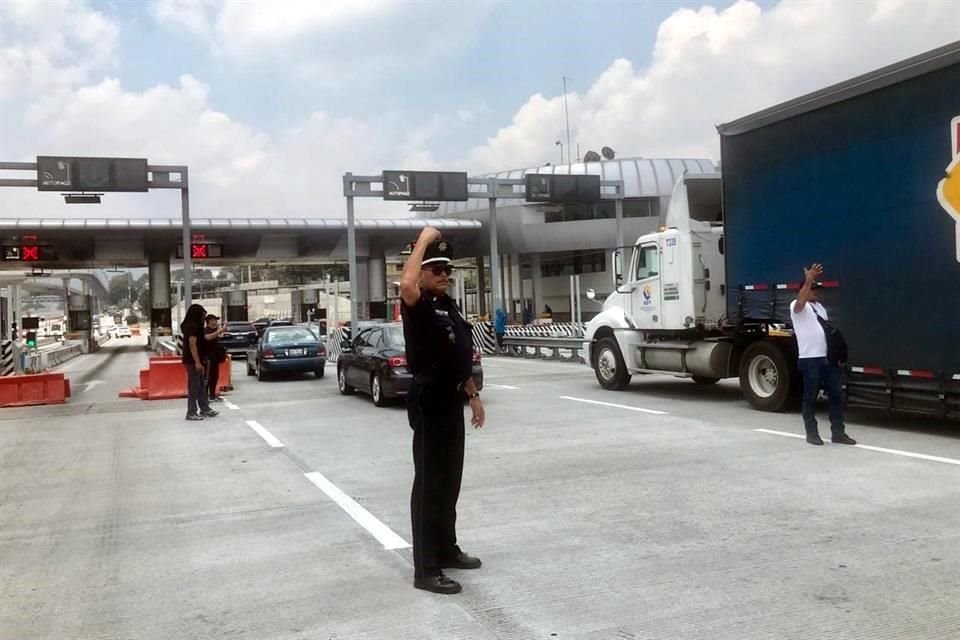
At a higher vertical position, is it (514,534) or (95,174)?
(95,174)

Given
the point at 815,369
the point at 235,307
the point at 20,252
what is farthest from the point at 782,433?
the point at 235,307

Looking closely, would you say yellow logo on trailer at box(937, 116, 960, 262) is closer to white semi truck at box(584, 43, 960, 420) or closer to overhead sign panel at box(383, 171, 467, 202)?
white semi truck at box(584, 43, 960, 420)

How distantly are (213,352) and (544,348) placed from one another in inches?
538

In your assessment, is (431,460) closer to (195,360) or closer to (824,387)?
(824,387)

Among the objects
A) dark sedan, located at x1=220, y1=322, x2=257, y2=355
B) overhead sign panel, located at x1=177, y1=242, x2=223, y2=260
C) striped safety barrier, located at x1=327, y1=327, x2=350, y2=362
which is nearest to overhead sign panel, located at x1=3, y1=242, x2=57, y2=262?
overhead sign panel, located at x1=177, y1=242, x2=223, y2=260

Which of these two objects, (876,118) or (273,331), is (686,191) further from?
(273,331)

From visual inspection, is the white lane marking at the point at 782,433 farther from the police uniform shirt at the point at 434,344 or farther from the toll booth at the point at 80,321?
the toll booth at the point at 80,321

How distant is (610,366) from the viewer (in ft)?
50.3

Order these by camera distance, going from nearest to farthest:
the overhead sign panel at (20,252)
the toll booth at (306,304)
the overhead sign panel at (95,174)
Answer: the overhead sign panel at (95,174)
the overhead sign panel at (20,252)
the toll booth at (306,304)

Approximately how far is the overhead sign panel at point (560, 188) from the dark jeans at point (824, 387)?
2148 cm

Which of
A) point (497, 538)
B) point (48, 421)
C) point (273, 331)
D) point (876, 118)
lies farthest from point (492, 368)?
point (497, 538)

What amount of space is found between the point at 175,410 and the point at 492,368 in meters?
9.98

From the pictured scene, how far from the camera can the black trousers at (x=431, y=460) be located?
4648 mm

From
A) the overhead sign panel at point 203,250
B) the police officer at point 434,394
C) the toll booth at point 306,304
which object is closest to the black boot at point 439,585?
the police officer at point 434,394
